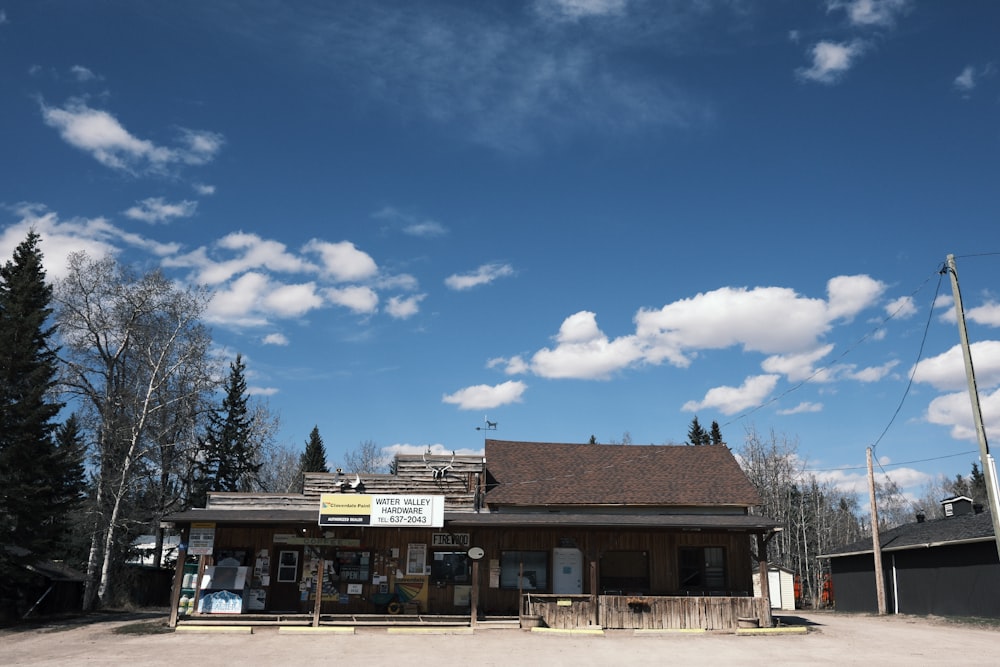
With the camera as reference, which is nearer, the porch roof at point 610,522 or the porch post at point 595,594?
the porch post at point 595,594

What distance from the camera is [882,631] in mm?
22156

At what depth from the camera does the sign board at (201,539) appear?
73.6ft

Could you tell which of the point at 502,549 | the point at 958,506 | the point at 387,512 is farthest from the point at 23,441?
the point at 958,506

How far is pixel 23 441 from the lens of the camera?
2314cm

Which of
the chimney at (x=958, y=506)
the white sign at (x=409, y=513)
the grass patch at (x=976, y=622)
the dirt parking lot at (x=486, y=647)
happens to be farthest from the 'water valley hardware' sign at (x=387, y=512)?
the chimney at (x=958, y=506)

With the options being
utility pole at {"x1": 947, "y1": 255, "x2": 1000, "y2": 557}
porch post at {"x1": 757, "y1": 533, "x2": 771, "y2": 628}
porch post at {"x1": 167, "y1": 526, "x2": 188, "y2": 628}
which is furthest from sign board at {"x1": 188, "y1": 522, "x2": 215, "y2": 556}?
utility pole at {"x1": 947, "y1": 255, "x2": 1000, "y2": 557}

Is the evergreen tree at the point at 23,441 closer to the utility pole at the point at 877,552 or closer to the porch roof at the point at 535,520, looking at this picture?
the porch roof at the point at 535,520

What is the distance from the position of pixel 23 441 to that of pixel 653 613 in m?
20.4

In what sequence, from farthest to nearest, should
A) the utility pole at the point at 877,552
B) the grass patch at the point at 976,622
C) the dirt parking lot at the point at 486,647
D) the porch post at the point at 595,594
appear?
the utility pole at the point at 877,552 → the grass patch at the point at 976,622 → the porch post at the point at 595,594 → the dirt parking lot at the point at 486,647

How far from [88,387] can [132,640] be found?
623 inches

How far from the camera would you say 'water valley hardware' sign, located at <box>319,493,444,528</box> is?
2136cm

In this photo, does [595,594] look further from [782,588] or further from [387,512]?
[782,588]

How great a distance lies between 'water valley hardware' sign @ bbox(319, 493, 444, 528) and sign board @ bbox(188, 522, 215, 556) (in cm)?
401

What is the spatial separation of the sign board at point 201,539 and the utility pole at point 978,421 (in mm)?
20580
